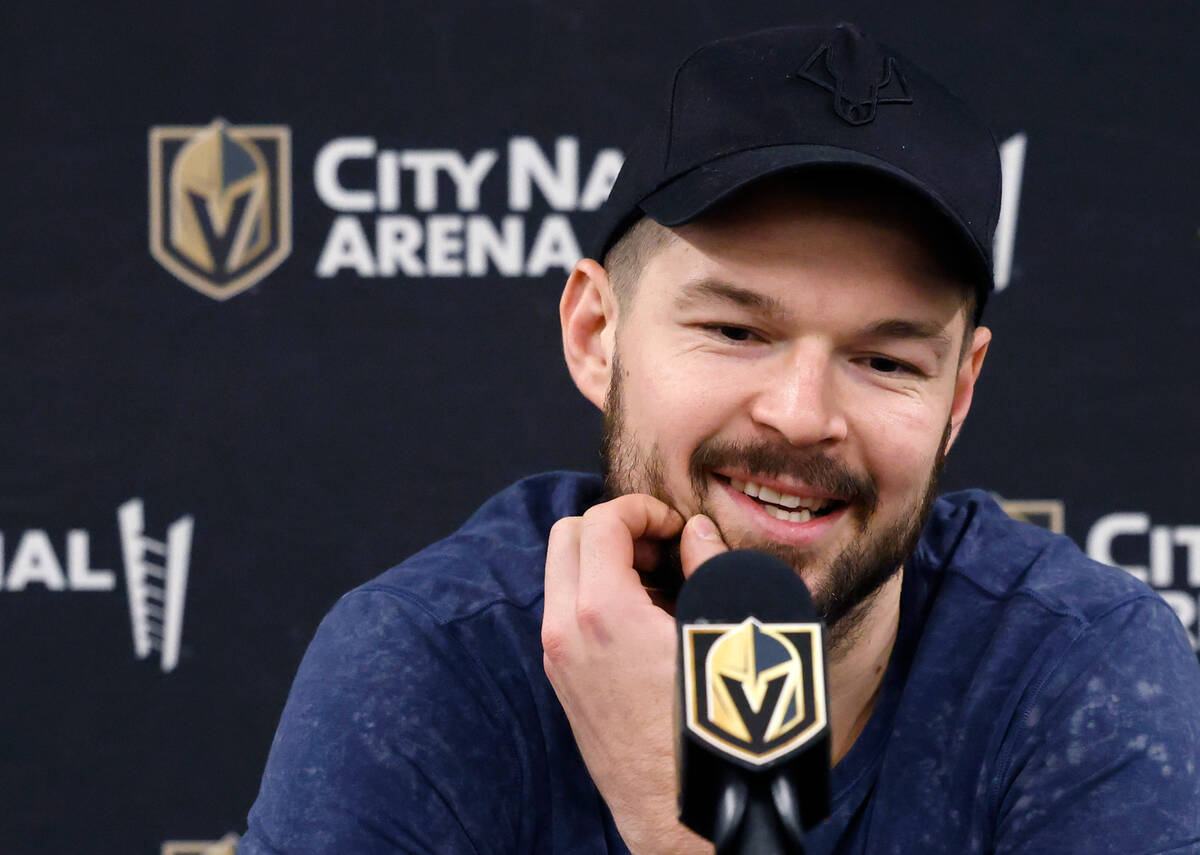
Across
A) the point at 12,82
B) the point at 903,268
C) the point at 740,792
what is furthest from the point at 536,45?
the point at 740,792

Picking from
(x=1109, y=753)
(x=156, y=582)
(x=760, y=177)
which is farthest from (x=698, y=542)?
(x=156, y=582)

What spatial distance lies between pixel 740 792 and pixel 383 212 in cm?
151

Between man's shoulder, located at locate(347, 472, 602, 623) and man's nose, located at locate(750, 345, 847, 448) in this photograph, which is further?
man's shoulder, located at locate(347, 472, 602, 623)

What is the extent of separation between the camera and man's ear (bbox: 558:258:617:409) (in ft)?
4.02

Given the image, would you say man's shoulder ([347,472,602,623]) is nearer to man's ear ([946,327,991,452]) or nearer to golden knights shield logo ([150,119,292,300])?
man's ear ([946,327,991,452])

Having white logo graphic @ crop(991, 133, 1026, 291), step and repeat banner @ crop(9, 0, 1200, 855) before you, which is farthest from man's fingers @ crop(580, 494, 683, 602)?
white logo graphic @ crop(991, 133, 1026, 291)

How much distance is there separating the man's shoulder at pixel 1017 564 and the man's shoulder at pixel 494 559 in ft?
1.22

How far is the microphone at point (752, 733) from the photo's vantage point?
0.51 m

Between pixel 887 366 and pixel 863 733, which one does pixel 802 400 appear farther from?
pixel 863 733

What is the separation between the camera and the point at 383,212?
6.24 ft

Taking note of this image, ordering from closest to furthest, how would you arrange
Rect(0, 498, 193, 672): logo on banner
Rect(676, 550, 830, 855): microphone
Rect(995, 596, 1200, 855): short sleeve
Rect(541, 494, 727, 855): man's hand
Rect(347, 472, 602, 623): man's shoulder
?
Rect(676, 550, 830, 855): microphone
Rect(541, 494, 727, 855): man's hand
Rect(995, 596, 1200, 855): short sleeve
Rect(347, 472, 602, 623): man's shoulder
Rect(0, 498, 193, 672): logo on banner

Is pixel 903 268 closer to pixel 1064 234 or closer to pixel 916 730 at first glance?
pixel 916 730

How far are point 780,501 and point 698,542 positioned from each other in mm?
109

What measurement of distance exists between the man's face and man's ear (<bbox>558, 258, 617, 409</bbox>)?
0.12 meters
